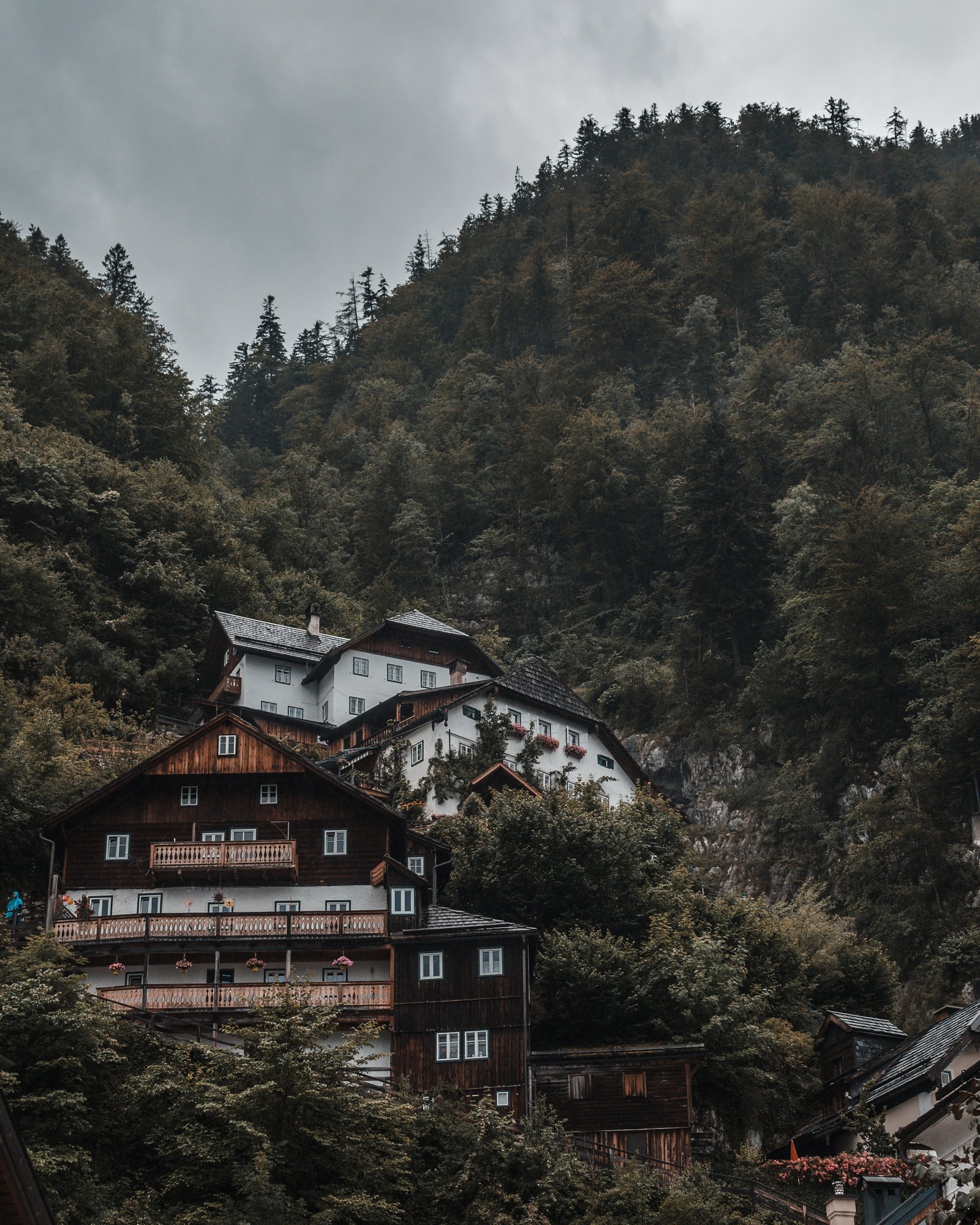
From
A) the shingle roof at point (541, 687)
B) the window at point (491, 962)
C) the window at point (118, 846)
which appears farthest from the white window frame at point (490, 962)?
the shingle roof at point (541, 687)

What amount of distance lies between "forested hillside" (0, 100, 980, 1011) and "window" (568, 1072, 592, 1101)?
1509 cm

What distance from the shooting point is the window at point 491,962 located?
3991 cm

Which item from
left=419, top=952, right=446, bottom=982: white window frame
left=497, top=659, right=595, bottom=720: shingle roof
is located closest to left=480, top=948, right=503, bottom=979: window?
left=419, top=952, right=446, bottom=982: white window frame

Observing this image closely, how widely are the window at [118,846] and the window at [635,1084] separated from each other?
52.1 feet

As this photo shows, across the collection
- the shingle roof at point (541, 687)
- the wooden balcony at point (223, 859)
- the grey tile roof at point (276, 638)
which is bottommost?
the wooden balcony at point (223, 859)

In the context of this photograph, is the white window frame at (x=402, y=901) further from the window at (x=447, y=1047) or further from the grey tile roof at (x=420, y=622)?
the grey tile roof at (x=420, y=622)

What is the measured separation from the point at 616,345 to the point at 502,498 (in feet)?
55.1

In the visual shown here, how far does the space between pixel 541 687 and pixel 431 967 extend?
23537 mm

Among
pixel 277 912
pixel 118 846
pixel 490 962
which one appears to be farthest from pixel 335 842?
pixel 490 962

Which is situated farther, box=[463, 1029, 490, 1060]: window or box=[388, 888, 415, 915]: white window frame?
box=[388, 888, 415, 915]: white window frame

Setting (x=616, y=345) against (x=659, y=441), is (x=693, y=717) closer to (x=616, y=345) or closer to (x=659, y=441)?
(x=659, y=441)

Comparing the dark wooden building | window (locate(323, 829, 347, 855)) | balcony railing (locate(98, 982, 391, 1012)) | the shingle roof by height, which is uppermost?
the shingle roof

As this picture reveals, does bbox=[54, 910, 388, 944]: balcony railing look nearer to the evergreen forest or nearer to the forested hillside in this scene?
the evergreen forest

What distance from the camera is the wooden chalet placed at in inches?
1549
